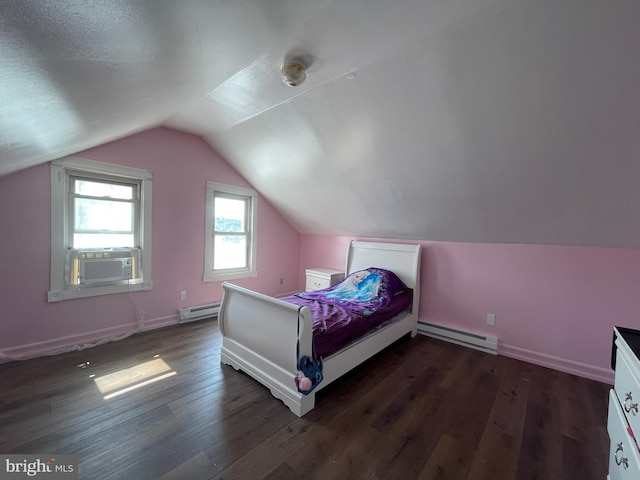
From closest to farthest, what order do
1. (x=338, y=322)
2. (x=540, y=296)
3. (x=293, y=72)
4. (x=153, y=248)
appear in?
(x=293, y=72)
(x=338, y=322)
(x=540, y=296)
(x=153, y=248)

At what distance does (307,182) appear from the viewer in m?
3.50

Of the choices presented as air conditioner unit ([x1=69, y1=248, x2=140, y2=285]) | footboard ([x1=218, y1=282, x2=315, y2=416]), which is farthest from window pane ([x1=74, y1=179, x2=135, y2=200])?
footboard ([x1=218, y1=282, x2=315, y2=416])

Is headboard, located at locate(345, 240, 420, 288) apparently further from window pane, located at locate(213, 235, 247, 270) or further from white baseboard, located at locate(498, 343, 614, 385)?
window pane, located at locate(213, 235, 247, 270)

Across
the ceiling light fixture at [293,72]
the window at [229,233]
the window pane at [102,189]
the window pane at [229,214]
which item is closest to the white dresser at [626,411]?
the ceiling light fixture at [293,72]

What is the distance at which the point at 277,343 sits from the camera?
2.02 meters

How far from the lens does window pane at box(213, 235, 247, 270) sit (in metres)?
3.96

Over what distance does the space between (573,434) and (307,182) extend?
3.26 metres

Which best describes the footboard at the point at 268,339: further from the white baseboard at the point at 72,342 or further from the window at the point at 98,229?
the window at the point at 98,229

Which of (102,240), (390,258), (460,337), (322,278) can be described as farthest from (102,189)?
(460,337)

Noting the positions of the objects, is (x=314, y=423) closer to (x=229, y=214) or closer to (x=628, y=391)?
(x=628, y=391)

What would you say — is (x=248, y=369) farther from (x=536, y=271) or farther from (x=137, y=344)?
(x=536, y=271)

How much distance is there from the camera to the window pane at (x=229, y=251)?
3.96 metres

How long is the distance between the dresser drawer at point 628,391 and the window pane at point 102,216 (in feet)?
13.5

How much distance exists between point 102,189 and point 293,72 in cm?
254
